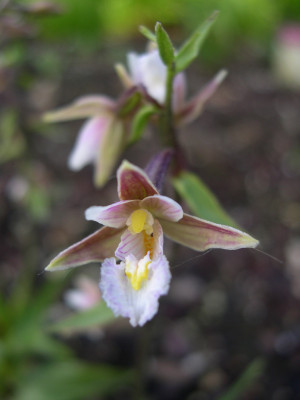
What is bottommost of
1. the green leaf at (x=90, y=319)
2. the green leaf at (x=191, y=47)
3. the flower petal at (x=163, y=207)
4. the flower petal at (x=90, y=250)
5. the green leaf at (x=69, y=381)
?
the green leaf at (x=69, y=381)

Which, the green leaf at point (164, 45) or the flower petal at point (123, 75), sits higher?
the green leaf at point (164, 45)

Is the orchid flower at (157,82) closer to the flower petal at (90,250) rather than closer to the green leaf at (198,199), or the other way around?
the green leaf at (198,199)

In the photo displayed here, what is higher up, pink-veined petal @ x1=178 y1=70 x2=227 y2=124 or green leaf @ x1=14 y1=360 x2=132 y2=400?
pink-veined petal @ x1=178 y1=70 x2=227 y2=124

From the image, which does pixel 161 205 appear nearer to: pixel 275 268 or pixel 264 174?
pixel 275 268

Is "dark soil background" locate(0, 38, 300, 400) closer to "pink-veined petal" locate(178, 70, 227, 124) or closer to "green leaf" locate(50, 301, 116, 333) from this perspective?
"green leaf" locate(50, 301, 116, 333)

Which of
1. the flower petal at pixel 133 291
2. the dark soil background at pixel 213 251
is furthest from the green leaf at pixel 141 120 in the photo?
the flower petal at pixel 133 291

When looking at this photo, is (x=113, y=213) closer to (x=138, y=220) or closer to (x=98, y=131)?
(x=138, y=220)

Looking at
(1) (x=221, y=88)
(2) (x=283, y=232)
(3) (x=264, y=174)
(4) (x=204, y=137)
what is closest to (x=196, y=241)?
(2) (x=283, y=232)

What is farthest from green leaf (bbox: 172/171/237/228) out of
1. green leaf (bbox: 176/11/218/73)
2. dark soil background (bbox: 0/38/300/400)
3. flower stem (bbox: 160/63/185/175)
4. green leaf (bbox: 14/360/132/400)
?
green leaf (bbox: 14/360/132/400)
